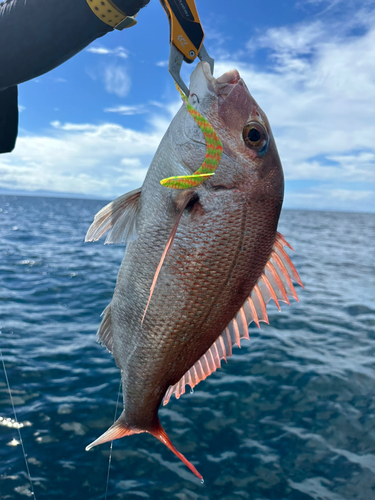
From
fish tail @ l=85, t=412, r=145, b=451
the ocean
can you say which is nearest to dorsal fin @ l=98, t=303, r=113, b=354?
fish tail @ l=85, t=412, r=145, b=451

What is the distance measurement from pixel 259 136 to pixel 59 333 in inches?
268

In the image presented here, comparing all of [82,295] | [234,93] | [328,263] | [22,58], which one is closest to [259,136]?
[234,93]

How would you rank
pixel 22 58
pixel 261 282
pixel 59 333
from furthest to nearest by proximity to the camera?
pixel 59 333 < pixel 261 282 < pixel 22 58

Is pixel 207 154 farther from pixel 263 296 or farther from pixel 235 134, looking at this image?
pixel 263 296

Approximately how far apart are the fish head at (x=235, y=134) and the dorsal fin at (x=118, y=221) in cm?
47

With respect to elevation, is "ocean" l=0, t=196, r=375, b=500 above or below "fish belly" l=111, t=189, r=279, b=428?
below

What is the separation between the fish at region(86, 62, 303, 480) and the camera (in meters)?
2.06

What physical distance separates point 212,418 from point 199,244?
4.09 metres

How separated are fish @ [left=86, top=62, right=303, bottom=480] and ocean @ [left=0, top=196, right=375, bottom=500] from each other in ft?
8.33

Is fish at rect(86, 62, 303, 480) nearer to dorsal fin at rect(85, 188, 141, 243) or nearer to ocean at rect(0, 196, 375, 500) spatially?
dorsal fin at rect(85, 188, 141, 243)

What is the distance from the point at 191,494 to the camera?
4129 millimetres

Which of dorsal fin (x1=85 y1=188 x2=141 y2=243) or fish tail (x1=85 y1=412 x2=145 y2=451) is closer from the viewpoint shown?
dorsal fin (x1=85 y1=188 x2=141 y2=243)

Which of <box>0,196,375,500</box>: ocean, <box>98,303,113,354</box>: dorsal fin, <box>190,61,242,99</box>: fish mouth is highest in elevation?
<box>190,61,242,99</box>: fish mouth

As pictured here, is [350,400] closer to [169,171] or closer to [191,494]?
[191,494]
